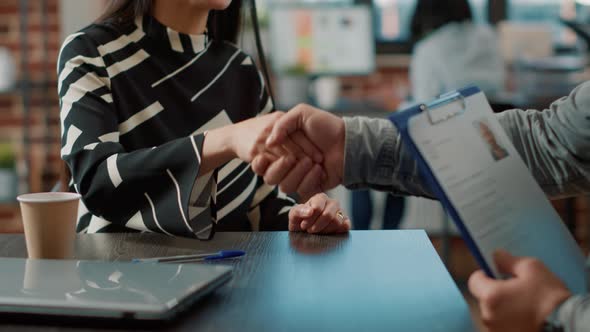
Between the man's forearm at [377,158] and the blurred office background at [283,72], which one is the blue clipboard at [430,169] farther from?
the blurred office background at [283,72]

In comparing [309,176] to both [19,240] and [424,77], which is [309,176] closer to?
[19,240]

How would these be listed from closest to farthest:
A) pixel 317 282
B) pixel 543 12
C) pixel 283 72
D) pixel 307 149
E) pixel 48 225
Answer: pixel 317 282
pixel 48 225
pixel 307 149
pixel 283 72
pixel 543 12

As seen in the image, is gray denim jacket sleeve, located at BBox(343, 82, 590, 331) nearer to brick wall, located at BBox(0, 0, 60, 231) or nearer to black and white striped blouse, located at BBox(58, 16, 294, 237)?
black and white striped blouse, located at BBox(58, 16, 294, 237)

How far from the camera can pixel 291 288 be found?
80 centimetres

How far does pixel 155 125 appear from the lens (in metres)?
1.40

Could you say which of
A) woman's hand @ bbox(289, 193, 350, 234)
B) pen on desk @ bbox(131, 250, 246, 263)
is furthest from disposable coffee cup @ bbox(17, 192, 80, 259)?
woman's hand @ bbox(289, 193, 350, 234)

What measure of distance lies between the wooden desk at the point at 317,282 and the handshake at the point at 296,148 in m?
0.09

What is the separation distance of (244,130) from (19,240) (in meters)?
0.37

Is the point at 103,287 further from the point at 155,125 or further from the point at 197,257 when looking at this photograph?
the point at 155,125

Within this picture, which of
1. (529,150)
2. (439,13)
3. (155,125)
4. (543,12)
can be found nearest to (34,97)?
(439,13)

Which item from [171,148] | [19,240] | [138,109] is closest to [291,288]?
[171,148]

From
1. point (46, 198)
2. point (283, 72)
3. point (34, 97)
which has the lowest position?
point (34, 97)

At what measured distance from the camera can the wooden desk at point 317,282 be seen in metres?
0.69

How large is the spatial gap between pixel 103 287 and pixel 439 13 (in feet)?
9.46
